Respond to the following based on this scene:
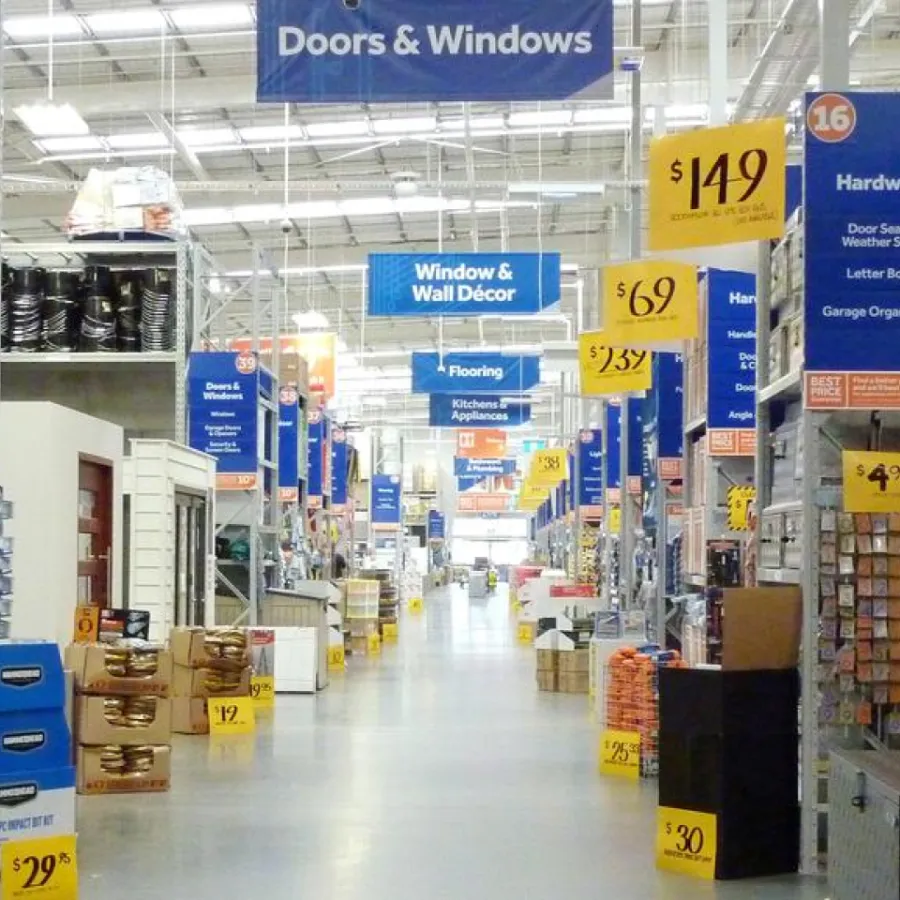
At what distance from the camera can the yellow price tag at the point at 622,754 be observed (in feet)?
32.4

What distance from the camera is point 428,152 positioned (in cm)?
2317

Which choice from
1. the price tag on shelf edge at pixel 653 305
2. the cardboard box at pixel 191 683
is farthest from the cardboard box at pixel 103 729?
the price tag on shelf edge at pixel 653 305

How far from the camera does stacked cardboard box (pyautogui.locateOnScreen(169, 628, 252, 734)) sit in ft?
39.3

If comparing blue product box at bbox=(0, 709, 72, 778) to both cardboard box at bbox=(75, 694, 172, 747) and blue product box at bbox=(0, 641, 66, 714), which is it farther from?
cardboard box at bbox=(75, 694, 172, 747)

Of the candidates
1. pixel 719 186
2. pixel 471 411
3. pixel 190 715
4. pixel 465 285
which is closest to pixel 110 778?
pixel 190 715

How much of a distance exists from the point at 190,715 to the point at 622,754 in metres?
3.77

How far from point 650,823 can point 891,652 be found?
192 centimetres

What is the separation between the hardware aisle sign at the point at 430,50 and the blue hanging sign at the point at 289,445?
11797 mm

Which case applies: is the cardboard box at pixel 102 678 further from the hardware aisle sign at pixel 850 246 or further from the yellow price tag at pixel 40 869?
the hardware aisle sign at pixel 850 246

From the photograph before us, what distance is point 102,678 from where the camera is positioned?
Result: 9.31 metres

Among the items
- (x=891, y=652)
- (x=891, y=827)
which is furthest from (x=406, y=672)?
(x=891, y=827)

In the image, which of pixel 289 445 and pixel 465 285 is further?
pixel 289 445

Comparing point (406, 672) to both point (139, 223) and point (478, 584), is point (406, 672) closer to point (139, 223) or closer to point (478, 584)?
point (139, 223)

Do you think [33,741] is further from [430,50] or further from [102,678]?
[430,50]
